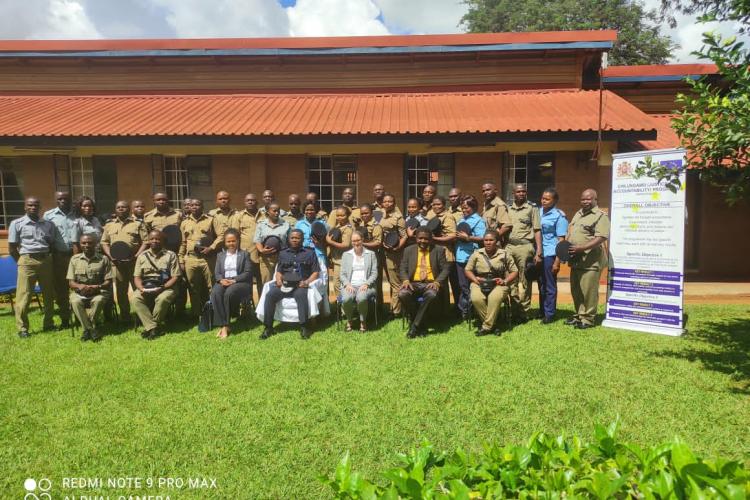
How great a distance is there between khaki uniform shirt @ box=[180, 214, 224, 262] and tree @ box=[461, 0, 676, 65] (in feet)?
79.1

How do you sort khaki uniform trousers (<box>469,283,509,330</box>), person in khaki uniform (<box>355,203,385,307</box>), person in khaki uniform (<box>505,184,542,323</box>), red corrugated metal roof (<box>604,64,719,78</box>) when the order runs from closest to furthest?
khaki uniform trousers (<box>469,283,509,330</box>), person in khaki uniform (<box>505,184,542,323</box>), person in khaki uniform (<box>355,203,385,307</box>), red corrugated metal roof (<box>604,64,719,78</box>)

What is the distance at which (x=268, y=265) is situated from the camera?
7.16 metres

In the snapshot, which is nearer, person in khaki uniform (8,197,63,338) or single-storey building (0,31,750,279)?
person in khaki uniform (8,197,63,338)

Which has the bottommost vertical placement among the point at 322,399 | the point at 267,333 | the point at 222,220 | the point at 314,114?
the point at 322,399

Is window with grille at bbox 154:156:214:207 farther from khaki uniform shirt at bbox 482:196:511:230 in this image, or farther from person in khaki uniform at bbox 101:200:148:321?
khaki uniform shirt at bbox 482:196:511:230

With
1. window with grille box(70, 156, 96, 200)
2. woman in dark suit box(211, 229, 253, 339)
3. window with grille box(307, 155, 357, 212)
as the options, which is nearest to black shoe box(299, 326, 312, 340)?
woman in dark suit box(211, 229, 253, 339)

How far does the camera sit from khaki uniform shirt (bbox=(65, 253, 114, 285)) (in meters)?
6.50

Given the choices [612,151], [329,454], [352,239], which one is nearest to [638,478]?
[329,454]

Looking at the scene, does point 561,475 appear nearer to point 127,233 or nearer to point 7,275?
point 127,233

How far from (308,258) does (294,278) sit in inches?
15.6

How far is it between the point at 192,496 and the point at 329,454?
96 centimetres

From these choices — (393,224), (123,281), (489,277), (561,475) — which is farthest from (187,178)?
(561,475)

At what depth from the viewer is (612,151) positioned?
9469 millimetres

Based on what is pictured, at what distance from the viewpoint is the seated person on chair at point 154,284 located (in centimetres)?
643
